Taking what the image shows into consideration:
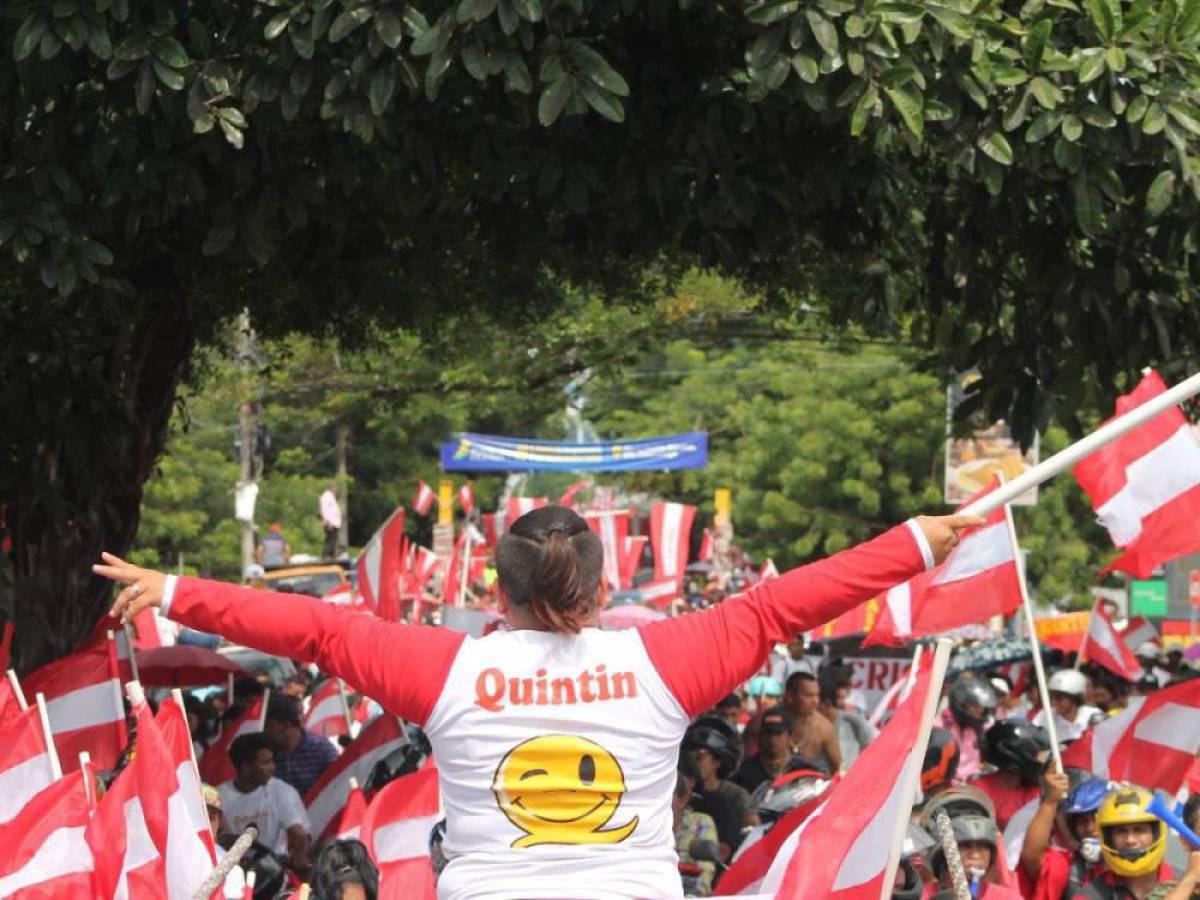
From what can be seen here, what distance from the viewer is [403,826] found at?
7746 mm

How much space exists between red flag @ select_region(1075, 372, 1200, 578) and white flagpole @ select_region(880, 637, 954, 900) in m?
3.71

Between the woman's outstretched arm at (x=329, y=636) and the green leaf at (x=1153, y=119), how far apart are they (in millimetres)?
4510

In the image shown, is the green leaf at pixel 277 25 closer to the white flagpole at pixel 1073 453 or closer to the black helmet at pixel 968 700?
the white flagpole at pixel 1073 453

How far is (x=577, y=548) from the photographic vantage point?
413 centimetres

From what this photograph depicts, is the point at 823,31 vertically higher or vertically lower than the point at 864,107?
higher

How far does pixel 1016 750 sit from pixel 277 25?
431 centimetres

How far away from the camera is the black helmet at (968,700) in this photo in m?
12.1

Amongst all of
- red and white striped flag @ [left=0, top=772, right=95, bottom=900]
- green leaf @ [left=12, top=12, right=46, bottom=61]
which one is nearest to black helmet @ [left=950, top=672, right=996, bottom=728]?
red and white striped flag @ [left=0, top=772, right=95, bottom=900]

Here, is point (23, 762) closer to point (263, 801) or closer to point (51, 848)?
point (51, 848)

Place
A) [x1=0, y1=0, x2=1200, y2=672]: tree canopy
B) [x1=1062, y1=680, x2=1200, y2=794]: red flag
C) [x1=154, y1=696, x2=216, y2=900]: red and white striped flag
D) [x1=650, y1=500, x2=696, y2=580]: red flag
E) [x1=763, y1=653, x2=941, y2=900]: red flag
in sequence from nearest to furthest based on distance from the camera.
→ [x1=763, y1=653, x2=941, y2=900]: red flag < [x1=154, y1=696, x2=216, y2=900]: red and white striped flag < [x1=0, y1=0, x2=1200, y2=672]: tree canopy < [x1=1062, y1=680, x2=1200, y2=794]: red flag < [x1=650, y1=500, x2=696, y2=580]: red flag

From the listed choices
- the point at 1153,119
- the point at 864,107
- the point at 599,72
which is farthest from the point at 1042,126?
the point at 599,72

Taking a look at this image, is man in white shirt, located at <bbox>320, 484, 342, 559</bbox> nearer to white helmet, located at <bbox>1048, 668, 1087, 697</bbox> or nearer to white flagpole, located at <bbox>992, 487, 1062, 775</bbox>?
white helmet, located at <bbox>1048, 668, 1087, 697</bbox>

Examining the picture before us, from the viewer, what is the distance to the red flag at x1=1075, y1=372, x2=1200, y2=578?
317 inches

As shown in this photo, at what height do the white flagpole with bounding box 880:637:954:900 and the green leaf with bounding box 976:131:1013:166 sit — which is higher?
the green leaf with bounding box 976:131:1013:166
